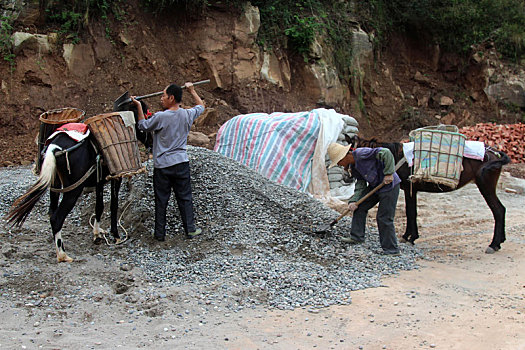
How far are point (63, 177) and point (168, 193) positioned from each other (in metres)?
1.04

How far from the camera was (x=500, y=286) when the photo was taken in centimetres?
459

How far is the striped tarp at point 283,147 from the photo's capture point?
25.8ft

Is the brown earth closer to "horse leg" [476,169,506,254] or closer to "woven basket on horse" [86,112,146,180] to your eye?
"horse leg" [476,169,506,254]

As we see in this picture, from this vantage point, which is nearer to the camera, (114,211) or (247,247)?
(247,247)

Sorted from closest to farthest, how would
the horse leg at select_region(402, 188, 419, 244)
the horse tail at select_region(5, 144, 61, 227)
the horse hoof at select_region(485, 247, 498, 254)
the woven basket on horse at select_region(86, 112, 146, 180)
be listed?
1. the horse tail at select_region(5, 144, 61, 227)
2. the woven basket on horse at select_region(86, 112, 146, 180)
3. the horse hoof at select_region(485, 247, 498, 254)
4. the horse leg at select_region(402, 188, 419, 244)

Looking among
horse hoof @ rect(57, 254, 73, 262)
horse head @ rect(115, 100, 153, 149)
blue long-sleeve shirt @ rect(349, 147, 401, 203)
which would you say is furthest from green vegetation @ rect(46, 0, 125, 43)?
blue long-sleeve shirt @ rect(349, 147, 401, 203)

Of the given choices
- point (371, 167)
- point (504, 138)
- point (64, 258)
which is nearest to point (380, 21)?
point (504, 138)

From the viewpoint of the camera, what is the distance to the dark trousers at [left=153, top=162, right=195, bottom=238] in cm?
516

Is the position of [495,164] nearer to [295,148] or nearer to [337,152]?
[337,152]

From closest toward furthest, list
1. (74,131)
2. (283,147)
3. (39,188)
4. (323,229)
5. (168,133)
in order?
(39,188) → (74,131) → (168,133) → (323,229) → (283,147)

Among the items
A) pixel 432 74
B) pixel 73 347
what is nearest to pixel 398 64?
pixel 432 74

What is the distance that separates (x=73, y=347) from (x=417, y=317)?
2.46m

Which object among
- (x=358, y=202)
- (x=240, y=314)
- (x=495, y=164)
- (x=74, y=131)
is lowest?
(x=240, y=314)

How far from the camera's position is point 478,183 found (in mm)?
5980
